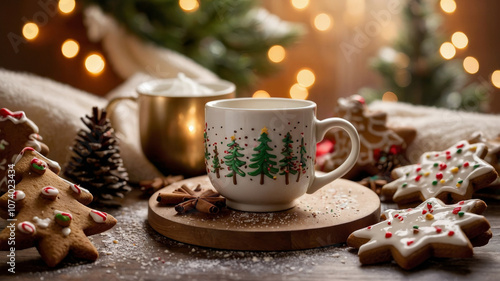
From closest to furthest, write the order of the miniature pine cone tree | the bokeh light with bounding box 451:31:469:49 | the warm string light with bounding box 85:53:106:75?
1. the miniature pine cone tree
2. the warm string light with bounding box 85:53:106:75
3. the bokeh light with bounding box 451:31:469:49

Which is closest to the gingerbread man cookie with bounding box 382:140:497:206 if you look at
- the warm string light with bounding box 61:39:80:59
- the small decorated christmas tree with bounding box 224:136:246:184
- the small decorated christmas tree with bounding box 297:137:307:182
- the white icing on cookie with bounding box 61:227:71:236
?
the small decorated christmas tree with bounding box 297:137:307:182

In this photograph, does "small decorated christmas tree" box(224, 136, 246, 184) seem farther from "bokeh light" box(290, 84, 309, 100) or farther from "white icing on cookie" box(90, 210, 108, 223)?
"bokeh light" box(290, 84, 309, 100)

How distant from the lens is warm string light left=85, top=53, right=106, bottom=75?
178 centimetres

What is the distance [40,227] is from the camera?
78cm

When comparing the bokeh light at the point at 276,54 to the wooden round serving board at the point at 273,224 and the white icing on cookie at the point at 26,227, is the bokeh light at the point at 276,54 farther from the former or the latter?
the white icing on cookie at the point at 26,227

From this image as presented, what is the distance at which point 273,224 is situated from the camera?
868 millimetres

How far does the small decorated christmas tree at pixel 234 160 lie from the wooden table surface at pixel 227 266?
0.15 metres

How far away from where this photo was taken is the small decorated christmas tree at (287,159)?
0.90m

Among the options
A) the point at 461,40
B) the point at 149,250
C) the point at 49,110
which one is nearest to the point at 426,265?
the point at 149,250

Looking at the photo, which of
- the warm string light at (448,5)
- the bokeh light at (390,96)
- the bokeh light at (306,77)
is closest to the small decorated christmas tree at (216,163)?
the bokeh light at (390,96)

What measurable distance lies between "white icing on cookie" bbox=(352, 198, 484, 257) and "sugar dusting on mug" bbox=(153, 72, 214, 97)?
23.4 inches

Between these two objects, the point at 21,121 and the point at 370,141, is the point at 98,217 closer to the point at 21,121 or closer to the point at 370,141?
the point at 21,121

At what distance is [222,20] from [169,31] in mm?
199

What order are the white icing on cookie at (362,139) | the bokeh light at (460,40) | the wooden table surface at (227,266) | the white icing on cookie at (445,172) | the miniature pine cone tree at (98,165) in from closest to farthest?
the wooden table surface at (227,266) → the white icing on cookie at (445,172) → the miniature pine cone tree at (98,165) → the white icing on cookie at (362,139) → the bokeh light at (460,40)
